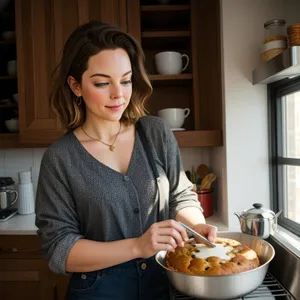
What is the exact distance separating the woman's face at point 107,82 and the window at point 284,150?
0.88 m

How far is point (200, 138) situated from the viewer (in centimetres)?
172

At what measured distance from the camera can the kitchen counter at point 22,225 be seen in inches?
65.2

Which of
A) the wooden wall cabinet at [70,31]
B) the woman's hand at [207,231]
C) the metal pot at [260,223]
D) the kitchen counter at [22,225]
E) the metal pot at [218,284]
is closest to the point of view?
the metal pot at [218,284]

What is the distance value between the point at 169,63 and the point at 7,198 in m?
1.20

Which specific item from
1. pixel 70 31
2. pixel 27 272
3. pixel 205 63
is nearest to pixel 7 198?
pixel 27 272

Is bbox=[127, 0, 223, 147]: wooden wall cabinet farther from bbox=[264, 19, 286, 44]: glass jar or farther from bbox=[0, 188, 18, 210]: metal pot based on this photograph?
bbox=[0, 188, 18, 210]: metal pot

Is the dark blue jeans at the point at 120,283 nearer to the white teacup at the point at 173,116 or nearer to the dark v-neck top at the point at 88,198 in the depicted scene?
the dark v-neck top at the point at 88,198

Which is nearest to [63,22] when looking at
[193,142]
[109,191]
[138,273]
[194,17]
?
[194,17]

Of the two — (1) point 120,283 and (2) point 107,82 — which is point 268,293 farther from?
(2) point 107,82

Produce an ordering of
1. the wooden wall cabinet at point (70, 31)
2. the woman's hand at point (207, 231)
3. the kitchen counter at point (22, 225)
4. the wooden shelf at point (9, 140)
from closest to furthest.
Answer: the woman's hand at point (207, 231)
the kitchen counter at point (22, 225)
the wooden wall cabinet at point (70, 31)
the wooden shelf at point (9, 140)

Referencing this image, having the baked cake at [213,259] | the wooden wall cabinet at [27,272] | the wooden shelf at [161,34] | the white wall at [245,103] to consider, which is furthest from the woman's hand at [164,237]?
the wooden shelf at [161,34]

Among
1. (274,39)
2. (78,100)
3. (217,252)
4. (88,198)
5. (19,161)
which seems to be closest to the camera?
(217,252)

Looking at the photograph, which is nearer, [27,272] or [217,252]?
[217,252]

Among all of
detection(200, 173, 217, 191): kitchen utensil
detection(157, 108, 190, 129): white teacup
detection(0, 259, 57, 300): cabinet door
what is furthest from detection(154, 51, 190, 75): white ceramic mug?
detection(0, 259, 57, 300): cabinet door
